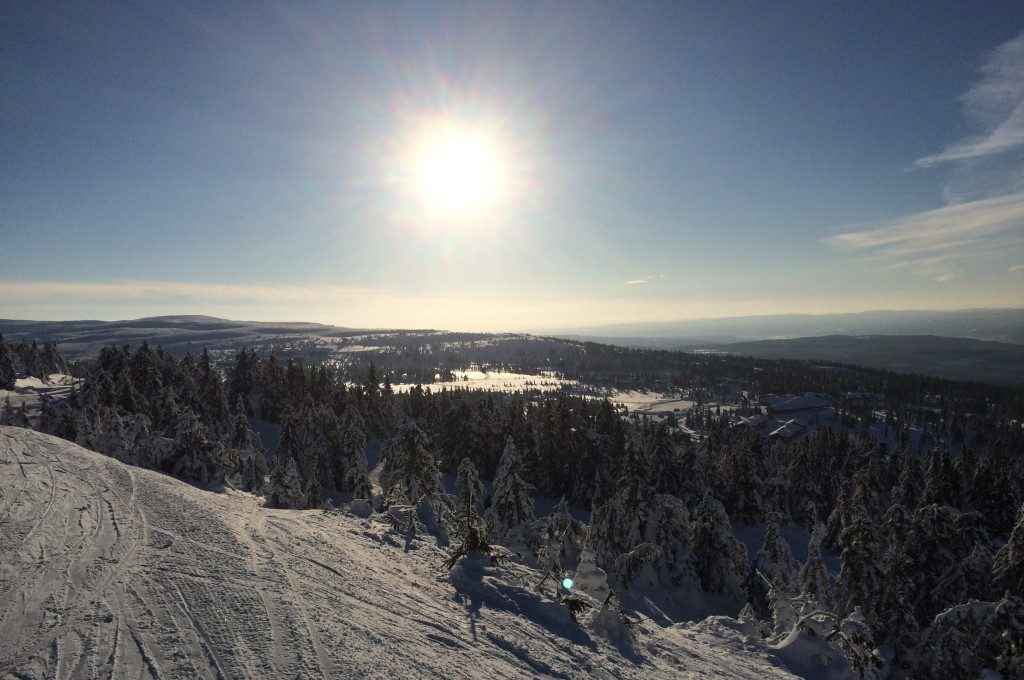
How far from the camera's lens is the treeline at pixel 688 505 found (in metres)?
15.9

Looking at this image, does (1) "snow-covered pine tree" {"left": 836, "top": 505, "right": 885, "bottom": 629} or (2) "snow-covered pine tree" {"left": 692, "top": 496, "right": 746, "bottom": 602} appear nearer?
(1) "snow-covered pine tree" {"left": 836, "top": 505, "right": 885, "bottom": 629}

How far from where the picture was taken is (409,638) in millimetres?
9078

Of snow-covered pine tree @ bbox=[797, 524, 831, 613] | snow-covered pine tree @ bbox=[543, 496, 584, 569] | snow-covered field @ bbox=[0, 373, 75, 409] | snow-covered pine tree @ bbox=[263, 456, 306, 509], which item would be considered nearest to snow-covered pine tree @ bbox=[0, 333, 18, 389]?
snow-covered field @ bbox=[0, 373, 75, 409]

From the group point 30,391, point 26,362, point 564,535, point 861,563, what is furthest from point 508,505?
point 26,362

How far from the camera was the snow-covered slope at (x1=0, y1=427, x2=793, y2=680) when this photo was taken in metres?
7.46

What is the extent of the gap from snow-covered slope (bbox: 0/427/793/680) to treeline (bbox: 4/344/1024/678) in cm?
260

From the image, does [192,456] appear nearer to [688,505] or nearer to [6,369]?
[688,505]

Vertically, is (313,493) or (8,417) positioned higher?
(8,417)

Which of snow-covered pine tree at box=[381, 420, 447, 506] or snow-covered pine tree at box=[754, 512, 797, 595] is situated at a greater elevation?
snow-covered pine tree at box=[381, 420, 447, 506]

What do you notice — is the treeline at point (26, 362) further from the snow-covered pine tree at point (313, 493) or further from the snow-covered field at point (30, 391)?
the snow-covered pine tree at point (313, 493)

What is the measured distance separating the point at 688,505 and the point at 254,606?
39057 mm

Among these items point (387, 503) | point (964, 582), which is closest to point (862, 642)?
point (964, 582)

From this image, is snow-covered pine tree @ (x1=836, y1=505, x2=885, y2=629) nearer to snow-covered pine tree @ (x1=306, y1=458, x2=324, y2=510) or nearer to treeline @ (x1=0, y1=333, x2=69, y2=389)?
snow-covered pine tree @ (x1=306, y1=458, x2=324, y2=510)

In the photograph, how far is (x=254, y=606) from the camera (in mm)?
8930
